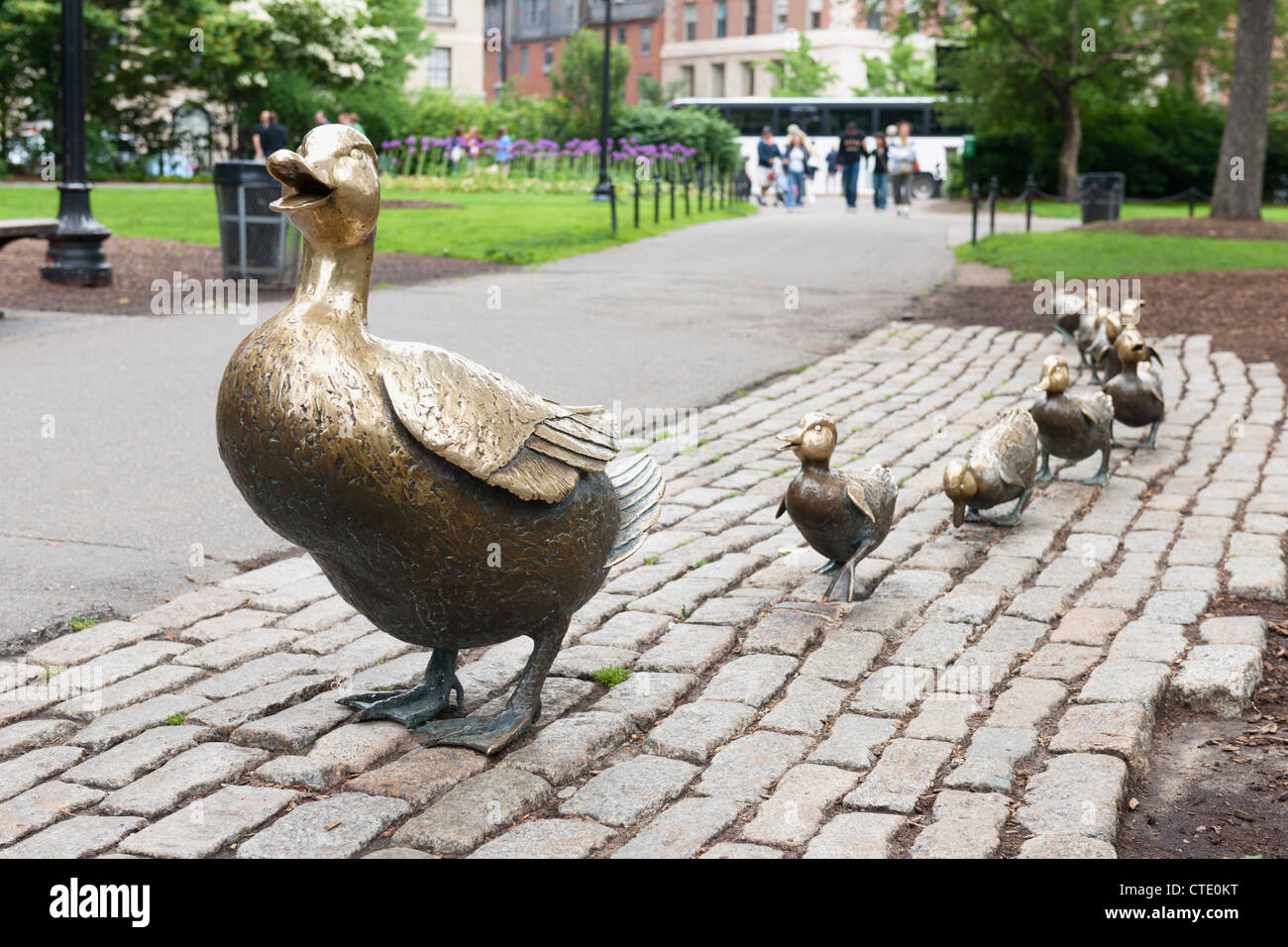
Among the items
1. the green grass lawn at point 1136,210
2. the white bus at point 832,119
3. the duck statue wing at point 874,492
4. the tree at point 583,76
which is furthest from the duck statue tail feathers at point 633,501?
the tree at point 583,76

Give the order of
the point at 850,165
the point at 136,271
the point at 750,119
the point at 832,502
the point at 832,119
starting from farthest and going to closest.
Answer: the point at 750,119 → the point at 832,119 → the point at 850,165 → the point at 136,271 → the point at 832,502

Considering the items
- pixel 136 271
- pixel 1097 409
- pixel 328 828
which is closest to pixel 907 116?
pixel 136 271

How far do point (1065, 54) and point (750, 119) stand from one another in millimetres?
13604

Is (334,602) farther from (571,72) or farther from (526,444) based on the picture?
(571,72)

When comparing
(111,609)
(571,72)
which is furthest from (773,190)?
(111,609)

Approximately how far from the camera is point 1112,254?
18422mm

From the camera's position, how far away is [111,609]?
5.03 metres

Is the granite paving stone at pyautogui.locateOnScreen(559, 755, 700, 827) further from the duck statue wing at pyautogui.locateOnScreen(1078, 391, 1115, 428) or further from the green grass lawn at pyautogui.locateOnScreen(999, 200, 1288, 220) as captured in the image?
the green grass lawn at pyautogui.locateOnScreen(999, 200, 1288, 220)

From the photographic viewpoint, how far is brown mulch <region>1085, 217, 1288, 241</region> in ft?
70.6

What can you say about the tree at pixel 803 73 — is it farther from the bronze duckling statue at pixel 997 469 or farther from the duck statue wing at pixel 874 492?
the duck statue wing at pixel 874 492

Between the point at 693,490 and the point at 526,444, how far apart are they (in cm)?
362

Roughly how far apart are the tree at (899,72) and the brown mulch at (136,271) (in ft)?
148

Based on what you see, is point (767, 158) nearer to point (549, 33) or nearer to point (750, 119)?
point (750, 119)

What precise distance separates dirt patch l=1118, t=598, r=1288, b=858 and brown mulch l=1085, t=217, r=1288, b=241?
18.5 m
